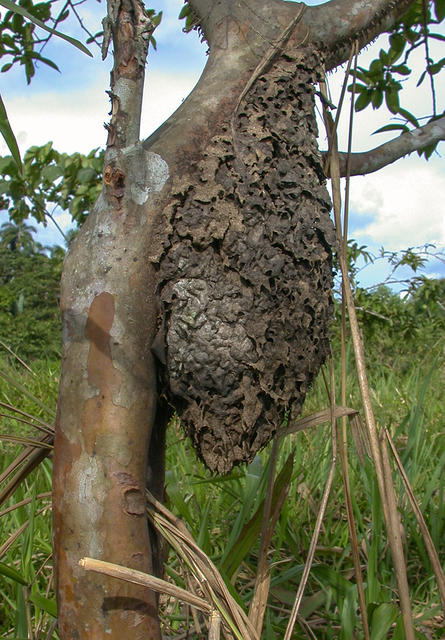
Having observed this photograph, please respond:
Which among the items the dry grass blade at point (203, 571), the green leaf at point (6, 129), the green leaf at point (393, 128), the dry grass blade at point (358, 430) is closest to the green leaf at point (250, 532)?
the dry grass blade at point (358, 430)

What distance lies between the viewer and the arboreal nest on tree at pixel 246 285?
0.84 metres

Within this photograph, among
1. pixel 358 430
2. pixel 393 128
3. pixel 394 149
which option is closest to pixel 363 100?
pixel 393 128

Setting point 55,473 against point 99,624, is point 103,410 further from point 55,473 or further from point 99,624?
point 99,624

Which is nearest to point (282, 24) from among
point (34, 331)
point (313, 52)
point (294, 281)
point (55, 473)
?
point (313, 52)

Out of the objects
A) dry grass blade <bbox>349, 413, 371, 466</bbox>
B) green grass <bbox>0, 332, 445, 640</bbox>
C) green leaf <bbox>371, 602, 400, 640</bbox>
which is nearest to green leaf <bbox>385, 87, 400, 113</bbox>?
green grass <bbox>0, 332, 445, 640</bbox>

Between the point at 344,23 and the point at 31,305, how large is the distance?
15611 millimetres

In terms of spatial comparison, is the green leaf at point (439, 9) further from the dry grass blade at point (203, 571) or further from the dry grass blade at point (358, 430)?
the dry grass blade at point (203, 571)

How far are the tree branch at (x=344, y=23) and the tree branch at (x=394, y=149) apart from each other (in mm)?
208

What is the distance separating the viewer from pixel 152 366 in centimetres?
85

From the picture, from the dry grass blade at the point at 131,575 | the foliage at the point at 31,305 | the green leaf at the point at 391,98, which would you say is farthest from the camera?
the foliage at the point at 31,305

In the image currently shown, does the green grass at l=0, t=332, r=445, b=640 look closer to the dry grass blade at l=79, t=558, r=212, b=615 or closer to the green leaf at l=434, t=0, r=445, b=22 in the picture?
the dry grass blade at l=79, t=558, r=212, b=615

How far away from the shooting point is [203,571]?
88cm

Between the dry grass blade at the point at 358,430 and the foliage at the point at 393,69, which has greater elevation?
the foliage at the point at 393,69

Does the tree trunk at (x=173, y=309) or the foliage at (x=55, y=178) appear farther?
the foliage at (x=55, y=178)
